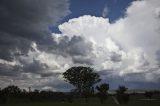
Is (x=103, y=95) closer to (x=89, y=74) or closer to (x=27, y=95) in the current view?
(x=89, y=74)

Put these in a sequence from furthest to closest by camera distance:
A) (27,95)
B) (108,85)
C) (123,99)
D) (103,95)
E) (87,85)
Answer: (27,95), (87,85), (108,85), (103,95), (123,99)

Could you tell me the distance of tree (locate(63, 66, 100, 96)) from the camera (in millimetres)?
122719

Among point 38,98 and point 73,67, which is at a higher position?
point 73,67

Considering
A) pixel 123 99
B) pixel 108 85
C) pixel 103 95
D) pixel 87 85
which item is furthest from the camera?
pixel 87 85

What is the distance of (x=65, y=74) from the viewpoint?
126562mm

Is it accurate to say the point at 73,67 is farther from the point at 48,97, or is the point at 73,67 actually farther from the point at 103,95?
the point at 103,95

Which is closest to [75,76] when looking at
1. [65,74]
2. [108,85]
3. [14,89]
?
[65,74]

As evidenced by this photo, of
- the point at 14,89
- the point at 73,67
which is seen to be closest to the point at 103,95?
the point at 73,67

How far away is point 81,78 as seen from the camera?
124 meters

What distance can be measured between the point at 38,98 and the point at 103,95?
123 ft

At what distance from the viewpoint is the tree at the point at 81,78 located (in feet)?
403

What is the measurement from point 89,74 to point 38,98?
76.3 ft

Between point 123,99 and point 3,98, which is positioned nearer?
point 123,99

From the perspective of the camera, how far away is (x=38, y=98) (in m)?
128
